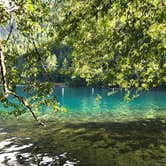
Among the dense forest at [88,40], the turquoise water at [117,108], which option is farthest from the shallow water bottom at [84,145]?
the dense forest at [88,40]

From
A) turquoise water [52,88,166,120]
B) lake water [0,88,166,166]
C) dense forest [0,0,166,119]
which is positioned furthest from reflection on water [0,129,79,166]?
A: dense forest [0,0,166,119]

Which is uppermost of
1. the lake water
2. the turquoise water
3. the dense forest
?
the dense forest

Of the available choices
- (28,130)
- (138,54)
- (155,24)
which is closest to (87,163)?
(138,54)

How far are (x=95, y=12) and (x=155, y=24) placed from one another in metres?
2.58

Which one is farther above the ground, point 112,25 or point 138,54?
point 112,25

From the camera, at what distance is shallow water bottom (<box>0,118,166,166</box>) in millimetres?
22547

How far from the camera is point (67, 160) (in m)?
22.8

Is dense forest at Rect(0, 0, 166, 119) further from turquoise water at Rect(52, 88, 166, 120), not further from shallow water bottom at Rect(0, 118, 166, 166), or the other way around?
turquoise water at Rect(52, 88, 166, 120)

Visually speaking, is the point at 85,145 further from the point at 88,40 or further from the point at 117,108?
the point at 117,108

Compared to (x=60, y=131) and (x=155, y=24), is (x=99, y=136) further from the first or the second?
(x=155, y=24)

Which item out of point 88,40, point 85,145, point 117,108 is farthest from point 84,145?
point 117,108

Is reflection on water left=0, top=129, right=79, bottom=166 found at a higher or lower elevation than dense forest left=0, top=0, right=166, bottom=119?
lower

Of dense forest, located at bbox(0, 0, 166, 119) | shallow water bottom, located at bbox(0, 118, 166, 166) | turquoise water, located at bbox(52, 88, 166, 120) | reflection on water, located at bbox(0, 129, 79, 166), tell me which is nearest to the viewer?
dense forest, located at bbox(0, 0, 166, 119)

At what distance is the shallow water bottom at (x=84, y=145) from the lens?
22547 mm
